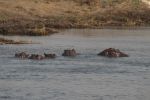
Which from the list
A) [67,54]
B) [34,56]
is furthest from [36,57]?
[67,54]

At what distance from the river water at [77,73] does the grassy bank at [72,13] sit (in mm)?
12352

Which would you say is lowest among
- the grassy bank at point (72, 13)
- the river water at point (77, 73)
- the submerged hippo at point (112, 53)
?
the river water at point (77, 73)

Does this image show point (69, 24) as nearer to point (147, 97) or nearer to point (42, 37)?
point (42, 37)

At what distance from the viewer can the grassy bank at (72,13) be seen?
63.1 m

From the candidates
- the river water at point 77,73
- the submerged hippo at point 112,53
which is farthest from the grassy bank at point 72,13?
the submerged hippo at point 112,53

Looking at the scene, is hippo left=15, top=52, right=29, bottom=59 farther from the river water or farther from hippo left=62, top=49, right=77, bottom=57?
hippo left=62, top=49, right=77, bottom=57

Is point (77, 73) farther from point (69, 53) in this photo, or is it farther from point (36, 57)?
point (69, 53)

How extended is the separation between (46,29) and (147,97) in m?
30.6

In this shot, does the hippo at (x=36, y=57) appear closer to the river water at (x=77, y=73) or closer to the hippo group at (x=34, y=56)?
the hippo group at (x=34, y=56)

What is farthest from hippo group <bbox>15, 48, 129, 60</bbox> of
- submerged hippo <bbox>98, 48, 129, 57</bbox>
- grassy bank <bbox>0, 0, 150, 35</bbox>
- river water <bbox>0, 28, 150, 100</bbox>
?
grassy bank <bbox>0, 0, 150, 35</bbox>

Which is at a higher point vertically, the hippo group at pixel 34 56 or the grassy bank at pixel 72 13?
the grassy bank at pixel 72 13

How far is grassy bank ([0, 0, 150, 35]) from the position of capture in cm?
6306

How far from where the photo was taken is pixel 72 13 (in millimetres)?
66938

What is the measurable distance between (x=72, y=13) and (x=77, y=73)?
32.9m
